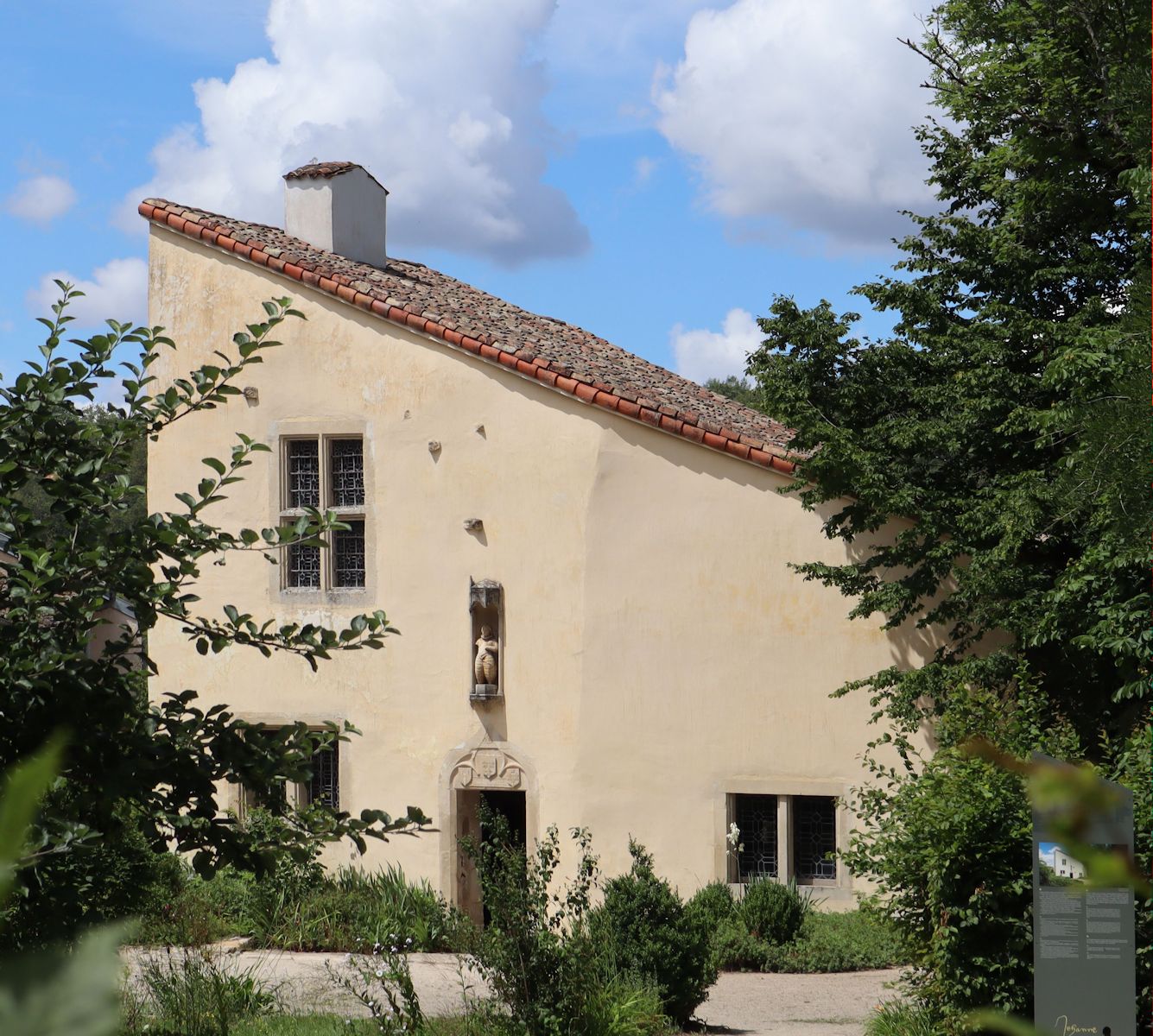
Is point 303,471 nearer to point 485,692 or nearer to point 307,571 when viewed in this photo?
point 307,571

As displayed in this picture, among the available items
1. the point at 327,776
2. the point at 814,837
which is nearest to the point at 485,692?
the point at 327,776

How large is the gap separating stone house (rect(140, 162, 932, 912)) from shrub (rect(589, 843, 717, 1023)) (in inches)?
129

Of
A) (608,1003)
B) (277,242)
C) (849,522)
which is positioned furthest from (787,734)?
(277,242)

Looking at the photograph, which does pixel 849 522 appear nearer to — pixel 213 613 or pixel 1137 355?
pixel 1137 355

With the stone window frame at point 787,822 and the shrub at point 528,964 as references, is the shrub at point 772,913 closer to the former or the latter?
the stone window frame at point 787,822

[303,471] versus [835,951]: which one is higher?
[303,471]

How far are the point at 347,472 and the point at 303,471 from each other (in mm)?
529

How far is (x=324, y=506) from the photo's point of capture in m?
15.2

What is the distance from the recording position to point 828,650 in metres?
13.9

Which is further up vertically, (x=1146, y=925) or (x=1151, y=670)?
(x=1151, y=670)

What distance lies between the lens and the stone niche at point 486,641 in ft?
48.2

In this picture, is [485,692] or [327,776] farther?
[327,776]

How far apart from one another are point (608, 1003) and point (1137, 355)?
19.5ft

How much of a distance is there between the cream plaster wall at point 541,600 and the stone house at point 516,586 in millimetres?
25
